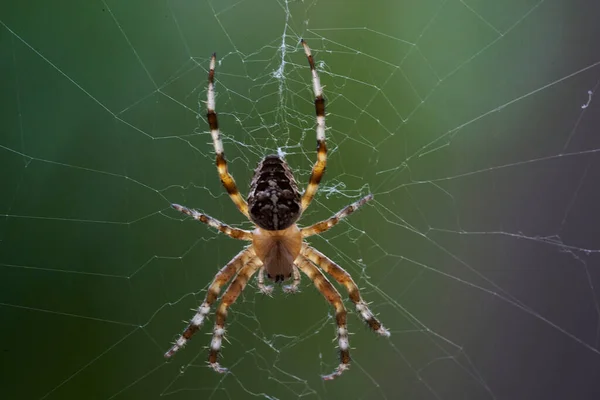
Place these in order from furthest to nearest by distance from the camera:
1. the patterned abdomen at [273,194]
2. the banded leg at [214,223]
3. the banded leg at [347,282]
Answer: the banded leg at [347,282], the banded leg at [214,223], the patterned abdomen at [273,194]

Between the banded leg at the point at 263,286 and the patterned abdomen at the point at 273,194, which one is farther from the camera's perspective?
the banded leg at the point at 263,286

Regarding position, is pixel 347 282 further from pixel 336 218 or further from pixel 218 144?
pixel 218 144

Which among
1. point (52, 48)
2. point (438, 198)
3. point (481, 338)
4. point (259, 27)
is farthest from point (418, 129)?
point (52, 48)

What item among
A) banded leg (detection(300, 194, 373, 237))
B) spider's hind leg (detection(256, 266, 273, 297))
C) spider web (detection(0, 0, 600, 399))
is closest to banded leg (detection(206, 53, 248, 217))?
spider web (detection(0, 0, 600, 399))

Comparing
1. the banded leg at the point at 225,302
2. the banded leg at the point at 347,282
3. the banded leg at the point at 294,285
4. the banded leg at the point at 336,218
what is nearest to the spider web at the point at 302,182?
the banded leg at the point at 347,282

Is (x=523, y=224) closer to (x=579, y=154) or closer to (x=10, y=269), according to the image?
Result: (x=579, y=154)

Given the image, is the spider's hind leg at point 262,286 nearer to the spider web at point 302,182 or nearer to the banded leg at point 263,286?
the banded leg at point 263,286

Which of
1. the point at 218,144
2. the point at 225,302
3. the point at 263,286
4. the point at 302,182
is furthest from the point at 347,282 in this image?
the point at 218,144
